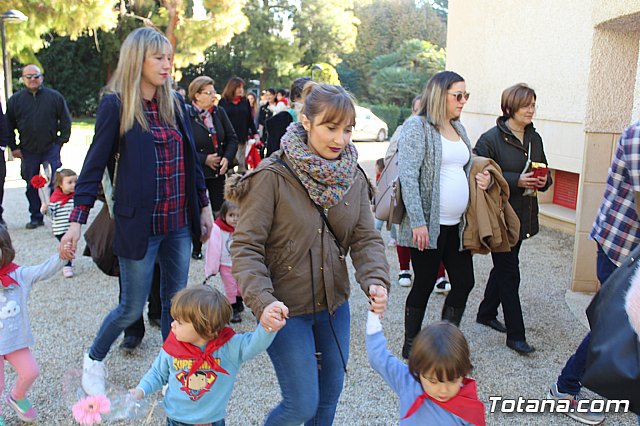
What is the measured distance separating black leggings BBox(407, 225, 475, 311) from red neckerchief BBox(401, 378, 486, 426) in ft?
6.27

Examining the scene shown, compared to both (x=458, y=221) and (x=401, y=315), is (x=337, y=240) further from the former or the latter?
(x=401, y=315)

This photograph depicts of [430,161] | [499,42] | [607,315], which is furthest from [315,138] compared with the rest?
[499,42]

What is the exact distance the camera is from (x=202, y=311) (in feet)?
8.56

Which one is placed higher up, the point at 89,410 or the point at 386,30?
the point at 386,30

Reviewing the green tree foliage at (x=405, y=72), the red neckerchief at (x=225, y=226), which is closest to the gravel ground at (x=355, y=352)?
the red neckerchief at (x=225, y=226)

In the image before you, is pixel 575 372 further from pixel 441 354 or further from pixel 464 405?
pixel 441 354

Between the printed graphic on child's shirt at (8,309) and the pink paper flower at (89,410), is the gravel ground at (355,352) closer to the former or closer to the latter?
the printed graphic on child's shirt at (8,309)

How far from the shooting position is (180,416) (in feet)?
8.89

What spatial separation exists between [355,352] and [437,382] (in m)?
2.37

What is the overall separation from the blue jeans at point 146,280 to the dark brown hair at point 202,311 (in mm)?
1000

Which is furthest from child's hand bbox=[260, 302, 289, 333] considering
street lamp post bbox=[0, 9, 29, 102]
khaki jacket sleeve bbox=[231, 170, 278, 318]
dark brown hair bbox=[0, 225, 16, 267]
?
street lamp post bbox=[0, 9, 29, 102]

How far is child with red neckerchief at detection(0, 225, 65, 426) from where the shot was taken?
3270 millimetres

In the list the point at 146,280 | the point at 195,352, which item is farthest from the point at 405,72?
the point at 195,352

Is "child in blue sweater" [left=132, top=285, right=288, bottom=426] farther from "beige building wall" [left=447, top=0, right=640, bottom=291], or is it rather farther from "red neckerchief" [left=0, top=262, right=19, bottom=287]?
"beige building wall" [left=447, top=0, right=640, bottom=291]
